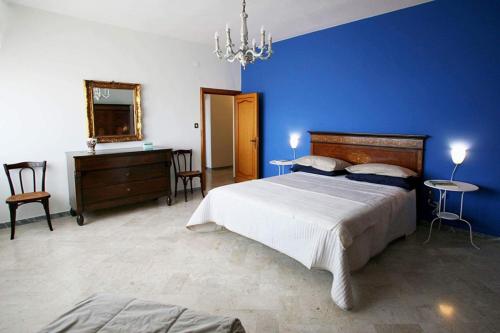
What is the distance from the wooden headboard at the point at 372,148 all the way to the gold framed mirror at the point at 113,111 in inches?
114

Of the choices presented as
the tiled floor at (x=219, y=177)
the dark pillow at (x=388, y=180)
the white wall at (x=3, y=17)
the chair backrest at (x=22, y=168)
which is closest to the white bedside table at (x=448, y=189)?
the dark pillow at (x=388, y=180)

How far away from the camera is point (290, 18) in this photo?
4.04 meters

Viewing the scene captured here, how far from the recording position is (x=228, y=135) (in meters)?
8.10

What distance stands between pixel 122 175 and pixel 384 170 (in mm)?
3503

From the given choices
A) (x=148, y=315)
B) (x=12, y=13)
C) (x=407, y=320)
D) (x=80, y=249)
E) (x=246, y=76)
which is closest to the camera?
(x=148, y=315)

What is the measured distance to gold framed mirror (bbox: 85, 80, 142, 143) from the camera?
4.27 metres

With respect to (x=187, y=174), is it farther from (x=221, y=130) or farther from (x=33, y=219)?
(x=221, y=130)

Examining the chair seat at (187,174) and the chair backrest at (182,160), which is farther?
the chair backrest at (182,160)

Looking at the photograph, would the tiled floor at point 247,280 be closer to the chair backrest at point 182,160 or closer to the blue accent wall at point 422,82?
the blue accent wall at point 422,82

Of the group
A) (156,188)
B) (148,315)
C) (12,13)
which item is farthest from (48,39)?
(148,315)

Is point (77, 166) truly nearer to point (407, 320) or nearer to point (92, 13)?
point (92, 13)

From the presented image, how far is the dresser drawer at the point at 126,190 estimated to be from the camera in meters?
3.90

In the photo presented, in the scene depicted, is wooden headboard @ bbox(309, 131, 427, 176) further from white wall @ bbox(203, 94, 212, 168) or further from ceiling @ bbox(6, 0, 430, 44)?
white wall @ bbox(203, 94, 212, 168)

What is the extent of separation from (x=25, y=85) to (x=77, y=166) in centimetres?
121
